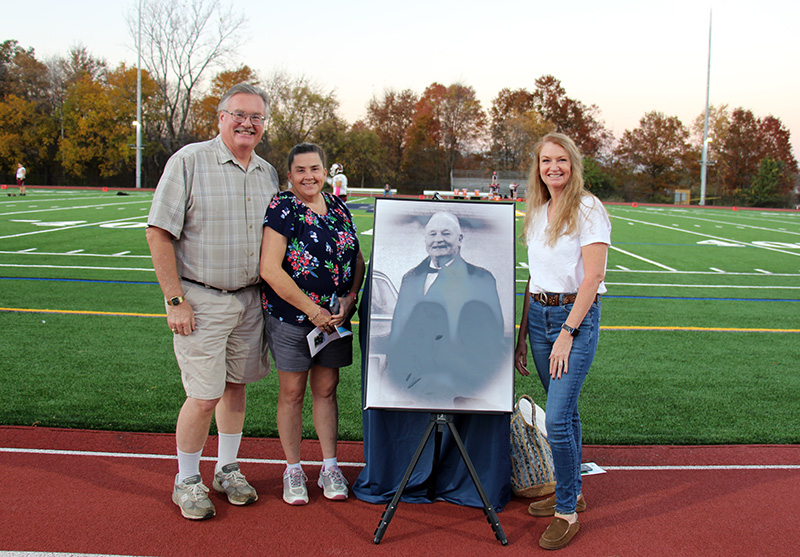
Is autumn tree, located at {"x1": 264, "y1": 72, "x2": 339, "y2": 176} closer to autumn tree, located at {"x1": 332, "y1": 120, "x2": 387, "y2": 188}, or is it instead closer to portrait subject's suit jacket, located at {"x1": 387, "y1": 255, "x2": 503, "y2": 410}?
autumn tree, located at {"x1": 332, "y1": 120, "x2": 387, "y2": 188}

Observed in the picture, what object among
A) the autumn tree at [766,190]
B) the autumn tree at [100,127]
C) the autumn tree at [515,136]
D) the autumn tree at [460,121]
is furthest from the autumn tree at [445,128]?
the autumn tree at [766,190]

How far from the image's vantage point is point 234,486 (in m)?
3.58

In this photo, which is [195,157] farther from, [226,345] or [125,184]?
[125,184]

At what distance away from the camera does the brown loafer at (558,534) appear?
3.16m

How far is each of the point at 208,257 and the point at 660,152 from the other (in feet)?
249

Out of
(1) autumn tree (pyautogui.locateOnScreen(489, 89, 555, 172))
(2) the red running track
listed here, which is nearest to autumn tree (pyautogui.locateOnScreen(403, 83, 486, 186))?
(1) autumn tree (pyautogui.locateOnScreen(489, 89, 555, 172))

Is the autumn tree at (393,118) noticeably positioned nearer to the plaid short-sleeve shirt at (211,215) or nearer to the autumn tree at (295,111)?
the autumn tree at (295,111)

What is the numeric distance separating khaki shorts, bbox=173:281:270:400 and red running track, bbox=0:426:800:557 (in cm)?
74

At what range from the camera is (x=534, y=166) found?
339 cm

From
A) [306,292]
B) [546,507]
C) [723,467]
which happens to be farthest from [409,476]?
[723,467]

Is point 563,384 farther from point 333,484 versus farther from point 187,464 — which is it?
point 187,464

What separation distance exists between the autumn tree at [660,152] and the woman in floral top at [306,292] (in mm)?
72586

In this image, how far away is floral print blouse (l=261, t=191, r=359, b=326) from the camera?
3.37 metres

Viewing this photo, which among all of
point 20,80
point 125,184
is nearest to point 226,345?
point 125,184
